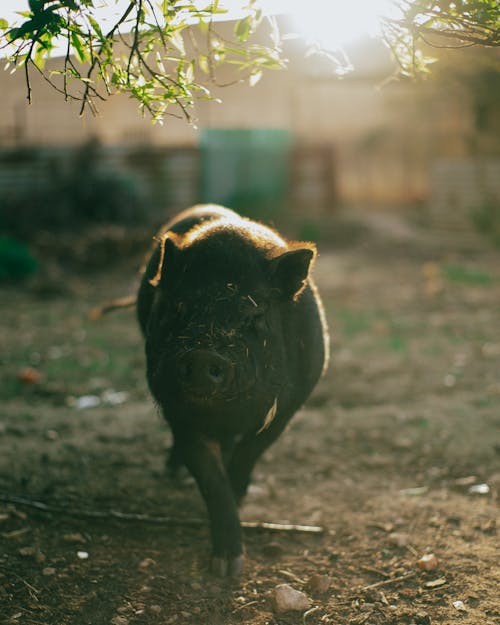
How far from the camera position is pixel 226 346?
8.47 ft

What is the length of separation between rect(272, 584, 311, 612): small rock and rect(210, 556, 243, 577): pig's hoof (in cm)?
23

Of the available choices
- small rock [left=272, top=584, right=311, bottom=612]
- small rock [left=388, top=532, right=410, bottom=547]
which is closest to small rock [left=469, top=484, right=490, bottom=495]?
small rock [left=388, top=532, right=410, bottom=547]

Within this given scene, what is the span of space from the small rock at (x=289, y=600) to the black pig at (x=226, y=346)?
0.26 metres

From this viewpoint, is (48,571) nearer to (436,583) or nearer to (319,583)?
(319,583)

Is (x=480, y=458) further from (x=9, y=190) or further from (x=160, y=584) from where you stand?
(x=9, y=190)

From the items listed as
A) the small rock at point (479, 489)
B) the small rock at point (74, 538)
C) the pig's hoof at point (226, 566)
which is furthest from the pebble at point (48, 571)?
the small rock at point (479, 489)

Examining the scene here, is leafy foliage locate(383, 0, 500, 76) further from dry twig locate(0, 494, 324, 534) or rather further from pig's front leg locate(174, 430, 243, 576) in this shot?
dry twig locate(0, 494, 324, 534)

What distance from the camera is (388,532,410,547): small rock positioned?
3201 millimetres

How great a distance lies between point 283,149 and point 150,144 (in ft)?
9.22

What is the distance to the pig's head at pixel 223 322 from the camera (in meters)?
2.56

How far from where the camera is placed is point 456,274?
33.4ft

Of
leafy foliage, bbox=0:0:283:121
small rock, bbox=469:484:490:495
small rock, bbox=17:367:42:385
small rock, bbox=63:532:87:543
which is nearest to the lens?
leafy foliage, bbox=0:0:283:121

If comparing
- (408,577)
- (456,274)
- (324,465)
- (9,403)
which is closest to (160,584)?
(408,577)

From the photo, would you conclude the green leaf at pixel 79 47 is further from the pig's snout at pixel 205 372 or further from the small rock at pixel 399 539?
the small rock at pixel 399 539
